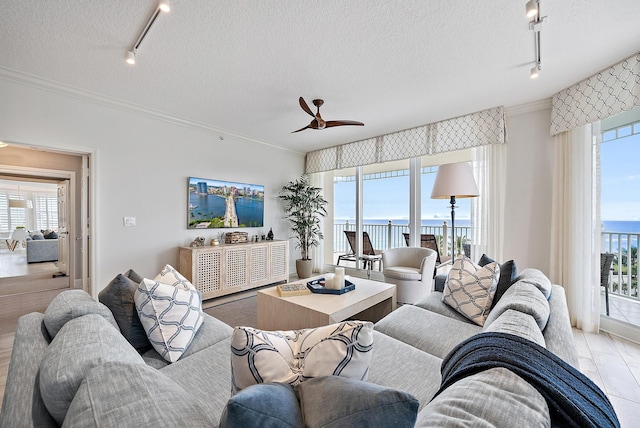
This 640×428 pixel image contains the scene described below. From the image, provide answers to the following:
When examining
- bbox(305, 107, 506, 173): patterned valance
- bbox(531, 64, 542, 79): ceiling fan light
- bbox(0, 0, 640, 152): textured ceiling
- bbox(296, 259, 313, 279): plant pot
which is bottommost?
bbox(296, 259, 313, 279): plant pot

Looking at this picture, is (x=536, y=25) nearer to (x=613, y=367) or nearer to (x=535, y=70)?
(x=535, y=70)

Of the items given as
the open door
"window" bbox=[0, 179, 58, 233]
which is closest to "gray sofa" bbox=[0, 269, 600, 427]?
the open door

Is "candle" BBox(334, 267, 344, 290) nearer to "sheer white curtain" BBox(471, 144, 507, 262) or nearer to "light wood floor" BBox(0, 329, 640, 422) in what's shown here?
"light wood floor" BBox(0, 329, 640, 422)

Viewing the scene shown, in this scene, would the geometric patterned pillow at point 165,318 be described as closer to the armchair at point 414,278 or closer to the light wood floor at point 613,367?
the light wood floor at point 613,367

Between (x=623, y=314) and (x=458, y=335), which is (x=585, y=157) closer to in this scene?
(x=623, y=314)

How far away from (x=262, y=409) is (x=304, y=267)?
4.48m

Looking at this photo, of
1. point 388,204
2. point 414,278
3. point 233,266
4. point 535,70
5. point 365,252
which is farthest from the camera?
point 388,204

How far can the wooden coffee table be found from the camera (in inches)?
78.0

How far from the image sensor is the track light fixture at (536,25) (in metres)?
1.59

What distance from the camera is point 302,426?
1.85 ft

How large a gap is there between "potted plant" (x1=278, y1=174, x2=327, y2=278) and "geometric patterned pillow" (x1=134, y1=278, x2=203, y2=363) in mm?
3487

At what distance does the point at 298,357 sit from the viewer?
81 cm

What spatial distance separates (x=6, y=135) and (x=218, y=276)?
8.36ft

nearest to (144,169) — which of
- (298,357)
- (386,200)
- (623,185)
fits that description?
(298,357)
